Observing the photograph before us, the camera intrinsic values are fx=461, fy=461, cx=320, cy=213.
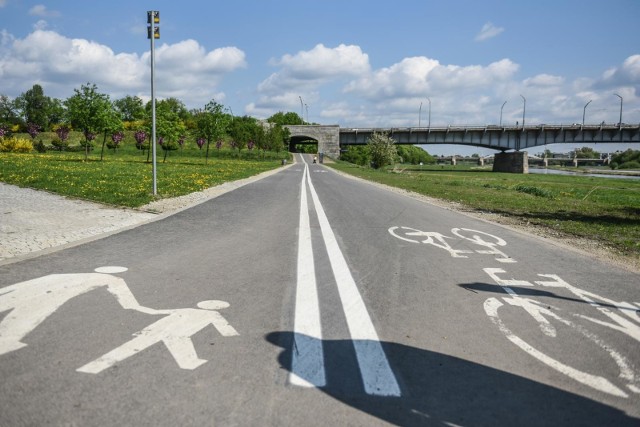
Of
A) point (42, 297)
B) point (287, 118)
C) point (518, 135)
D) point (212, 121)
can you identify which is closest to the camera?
point (42, 297)

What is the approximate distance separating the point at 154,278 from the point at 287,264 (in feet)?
5.90

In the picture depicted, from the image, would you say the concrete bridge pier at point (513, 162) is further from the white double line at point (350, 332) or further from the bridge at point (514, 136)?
the white double line at point (350, 332)

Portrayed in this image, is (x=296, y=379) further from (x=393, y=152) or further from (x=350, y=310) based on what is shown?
(x=393, y=152)

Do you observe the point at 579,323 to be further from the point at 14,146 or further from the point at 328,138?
the point at 328,138

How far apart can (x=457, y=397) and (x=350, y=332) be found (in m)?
1.22

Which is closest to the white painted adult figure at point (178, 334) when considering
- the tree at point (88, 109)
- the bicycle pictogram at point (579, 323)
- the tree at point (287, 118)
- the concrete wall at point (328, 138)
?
the bicycle pictogram at point (579, 323)

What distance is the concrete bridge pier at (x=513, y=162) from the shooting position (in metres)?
80.2

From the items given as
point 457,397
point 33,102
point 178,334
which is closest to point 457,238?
point 457,397

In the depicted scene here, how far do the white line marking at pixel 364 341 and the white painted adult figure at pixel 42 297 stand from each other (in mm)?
1904

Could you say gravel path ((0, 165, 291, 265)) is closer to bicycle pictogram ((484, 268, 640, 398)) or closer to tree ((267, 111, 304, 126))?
bicycle pictogram ((484, 268, 640, 398))

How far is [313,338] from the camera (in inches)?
149

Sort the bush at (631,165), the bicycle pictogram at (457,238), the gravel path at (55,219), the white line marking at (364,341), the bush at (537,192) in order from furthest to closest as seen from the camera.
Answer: the bush at (631,165), the bush at (537,192), the bicycle pictogram at (457,238), the gravel path at (55,219), the white line marking at (364,341)

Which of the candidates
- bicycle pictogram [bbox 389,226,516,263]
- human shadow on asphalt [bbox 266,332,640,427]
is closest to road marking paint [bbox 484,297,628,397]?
human shadow on asphalt [bbox 266,332,640,427]

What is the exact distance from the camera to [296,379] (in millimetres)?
3074
